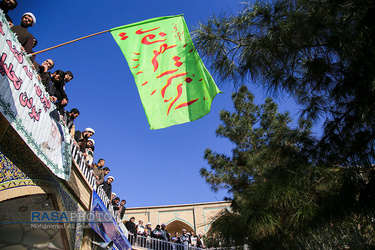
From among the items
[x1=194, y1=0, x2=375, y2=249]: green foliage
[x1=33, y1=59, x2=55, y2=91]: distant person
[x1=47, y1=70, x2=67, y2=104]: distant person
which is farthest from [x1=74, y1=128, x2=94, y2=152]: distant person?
[x1=194, y1=0, x2=375, y2=249]: green foliage

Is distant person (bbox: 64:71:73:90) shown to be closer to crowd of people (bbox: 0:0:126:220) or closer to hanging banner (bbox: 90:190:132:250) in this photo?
crowd of people (bbox: 0:0:126:220)

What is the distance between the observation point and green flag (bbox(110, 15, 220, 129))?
4836mm

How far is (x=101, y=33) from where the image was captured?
4.94 metres

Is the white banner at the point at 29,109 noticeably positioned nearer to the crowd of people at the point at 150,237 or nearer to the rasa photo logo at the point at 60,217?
the rasa photo logo at the point at 60,217

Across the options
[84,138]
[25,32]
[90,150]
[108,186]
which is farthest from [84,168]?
[25,32]

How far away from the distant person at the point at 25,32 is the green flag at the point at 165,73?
1251mm

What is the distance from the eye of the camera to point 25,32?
4.30 meters

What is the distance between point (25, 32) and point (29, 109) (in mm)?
1292

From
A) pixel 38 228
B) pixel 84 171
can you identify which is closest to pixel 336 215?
pixel 84 171

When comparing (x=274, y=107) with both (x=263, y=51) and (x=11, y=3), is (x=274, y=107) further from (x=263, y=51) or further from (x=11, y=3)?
(x=11, y=3)

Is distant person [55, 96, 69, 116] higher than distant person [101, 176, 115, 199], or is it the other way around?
distant person [55, 96, 69, 116]

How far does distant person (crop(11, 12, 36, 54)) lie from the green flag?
1.25 meters

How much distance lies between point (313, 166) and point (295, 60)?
48.4 inches

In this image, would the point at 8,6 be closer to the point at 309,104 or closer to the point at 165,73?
the point at 165,73
